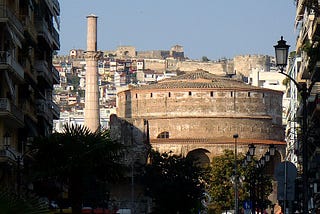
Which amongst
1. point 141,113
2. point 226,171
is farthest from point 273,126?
point 226,171

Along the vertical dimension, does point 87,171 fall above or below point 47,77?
below

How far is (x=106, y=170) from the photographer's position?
37688 millimetres

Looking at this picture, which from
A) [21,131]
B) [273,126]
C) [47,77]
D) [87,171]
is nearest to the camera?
[87,171]

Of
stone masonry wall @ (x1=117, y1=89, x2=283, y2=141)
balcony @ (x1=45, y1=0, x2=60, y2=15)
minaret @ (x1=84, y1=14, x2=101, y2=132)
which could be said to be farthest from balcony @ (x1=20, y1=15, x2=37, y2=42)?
stone masonry wall @ (x1=117, y1=89, x2=283, y2=141)

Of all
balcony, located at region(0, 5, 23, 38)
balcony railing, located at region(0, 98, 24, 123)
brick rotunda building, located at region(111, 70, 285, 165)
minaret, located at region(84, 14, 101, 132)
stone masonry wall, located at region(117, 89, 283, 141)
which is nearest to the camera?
balcony, located at region(0, 5, 23, 38)

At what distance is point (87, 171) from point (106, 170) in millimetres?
842

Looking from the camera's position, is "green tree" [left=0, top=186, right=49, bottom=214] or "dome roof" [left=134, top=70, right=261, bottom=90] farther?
"dome roof" [left=134, top=70, right=261, bottom=90]

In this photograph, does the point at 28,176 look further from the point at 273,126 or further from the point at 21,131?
the point at 273,126

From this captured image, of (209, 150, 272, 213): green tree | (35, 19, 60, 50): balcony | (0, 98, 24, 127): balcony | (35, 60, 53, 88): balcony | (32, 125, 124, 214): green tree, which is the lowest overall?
(209, 150, 272, 213): green tree

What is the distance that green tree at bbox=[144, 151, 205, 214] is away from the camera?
63.2m

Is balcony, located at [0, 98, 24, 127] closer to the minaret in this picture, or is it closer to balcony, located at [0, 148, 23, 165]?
balcony, located at [0, 148, 23, 165]

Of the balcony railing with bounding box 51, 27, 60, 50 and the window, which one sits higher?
the balcony railing with bounding box 51, 27, 60, 50

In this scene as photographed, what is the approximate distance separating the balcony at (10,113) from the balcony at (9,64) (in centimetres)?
98

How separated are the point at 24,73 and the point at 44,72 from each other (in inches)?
288
